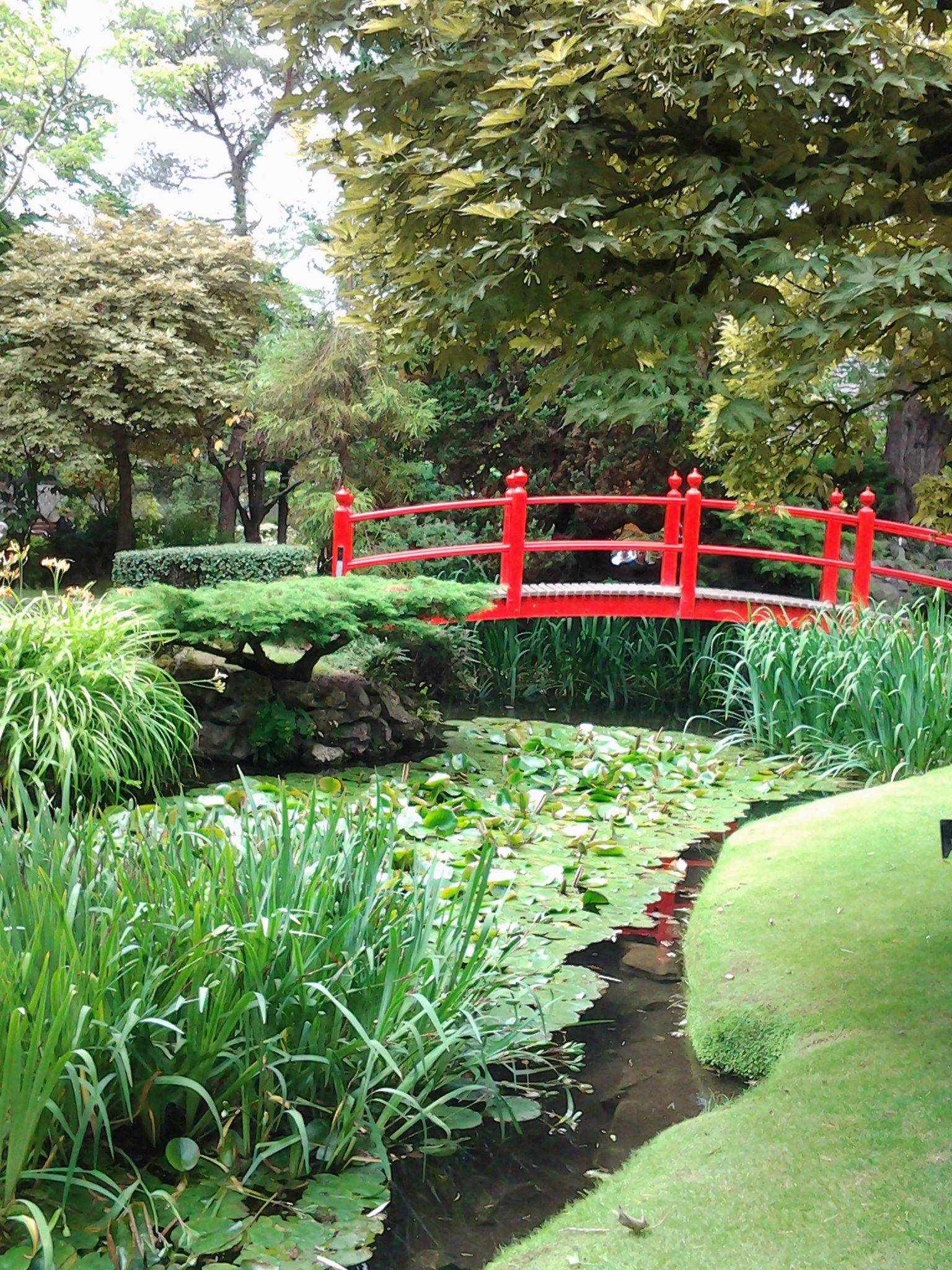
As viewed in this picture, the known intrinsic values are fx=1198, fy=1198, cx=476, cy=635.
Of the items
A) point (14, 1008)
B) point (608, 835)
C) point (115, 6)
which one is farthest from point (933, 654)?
point (115, 6)

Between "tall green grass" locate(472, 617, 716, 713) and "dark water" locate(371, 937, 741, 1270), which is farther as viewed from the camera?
"tall green grass" locate(472, 617, 716, 713)

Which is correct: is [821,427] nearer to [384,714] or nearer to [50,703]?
[50,703]

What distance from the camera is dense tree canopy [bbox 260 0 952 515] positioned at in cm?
267

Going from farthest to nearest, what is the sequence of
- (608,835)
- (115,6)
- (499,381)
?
(115,6) < (499,381) < (608,835)

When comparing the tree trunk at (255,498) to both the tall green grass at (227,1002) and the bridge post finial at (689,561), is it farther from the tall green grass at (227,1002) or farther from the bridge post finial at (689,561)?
the tall green grass at (227,1002)

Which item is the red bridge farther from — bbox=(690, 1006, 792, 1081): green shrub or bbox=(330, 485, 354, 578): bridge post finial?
bbox=(690, 1006, 792, 1081): green shrub

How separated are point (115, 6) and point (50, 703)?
1340 centimetres

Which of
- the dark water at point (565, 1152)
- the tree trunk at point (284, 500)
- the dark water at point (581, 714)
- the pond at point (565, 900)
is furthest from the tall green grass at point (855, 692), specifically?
the tree trunk at point (284, 500)

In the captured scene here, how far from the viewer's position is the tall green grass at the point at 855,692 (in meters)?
6.44

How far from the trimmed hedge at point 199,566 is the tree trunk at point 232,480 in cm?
301

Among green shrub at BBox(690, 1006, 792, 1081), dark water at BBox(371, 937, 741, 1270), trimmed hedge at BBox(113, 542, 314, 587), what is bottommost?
dark water at BBox(371, 937, 741, 1270)

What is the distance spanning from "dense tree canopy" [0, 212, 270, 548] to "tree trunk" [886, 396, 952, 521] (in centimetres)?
680

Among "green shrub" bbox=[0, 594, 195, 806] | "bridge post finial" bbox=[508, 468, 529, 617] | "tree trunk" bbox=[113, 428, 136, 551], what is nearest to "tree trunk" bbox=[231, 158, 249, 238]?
"tree trunk" bbox=[113, 428, 136, 551]

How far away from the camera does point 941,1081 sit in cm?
287
